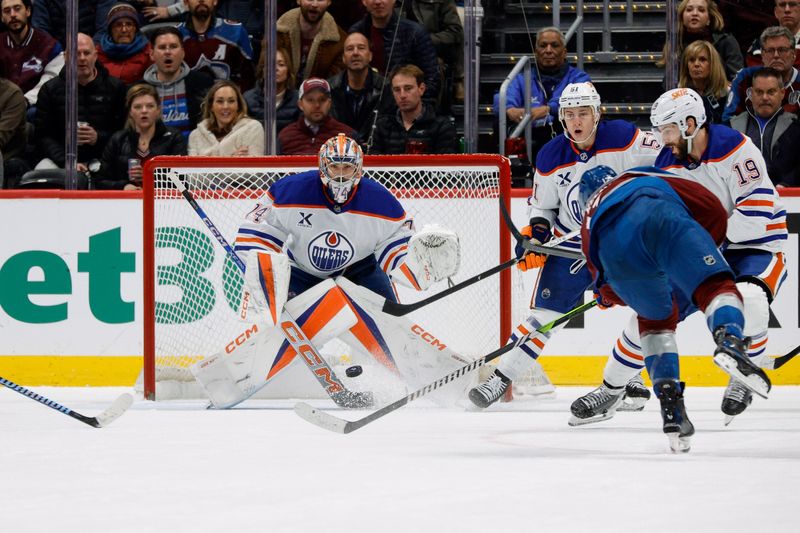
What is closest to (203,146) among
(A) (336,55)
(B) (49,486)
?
(A) (336,55)

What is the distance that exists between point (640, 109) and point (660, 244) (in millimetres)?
2992

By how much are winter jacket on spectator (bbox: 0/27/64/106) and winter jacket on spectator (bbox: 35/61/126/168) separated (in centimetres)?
23

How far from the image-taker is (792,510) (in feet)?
7.64

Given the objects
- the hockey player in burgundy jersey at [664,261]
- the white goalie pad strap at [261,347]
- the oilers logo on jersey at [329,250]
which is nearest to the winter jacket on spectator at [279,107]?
the oilers logo on jersey at [329,250]

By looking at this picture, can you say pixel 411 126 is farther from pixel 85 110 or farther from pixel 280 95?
pixel 85 110

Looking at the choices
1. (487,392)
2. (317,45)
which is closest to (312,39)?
(317,45)

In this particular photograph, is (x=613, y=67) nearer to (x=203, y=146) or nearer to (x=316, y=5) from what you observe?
(x=316, y=5)

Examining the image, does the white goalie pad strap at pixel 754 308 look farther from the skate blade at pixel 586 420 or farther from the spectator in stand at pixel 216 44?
the spectator in stand at pixel 216 44

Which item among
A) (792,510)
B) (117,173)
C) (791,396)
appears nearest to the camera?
(792,510)

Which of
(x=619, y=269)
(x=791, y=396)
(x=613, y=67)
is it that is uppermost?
(x=613, y=67)

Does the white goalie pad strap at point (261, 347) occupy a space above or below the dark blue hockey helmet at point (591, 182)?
below

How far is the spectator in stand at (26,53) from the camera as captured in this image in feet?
19.3

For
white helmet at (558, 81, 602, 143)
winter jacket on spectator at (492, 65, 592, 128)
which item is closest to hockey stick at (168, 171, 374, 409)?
white helmet at (558, 81, 602, 143)

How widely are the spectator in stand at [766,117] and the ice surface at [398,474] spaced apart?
150 centimetres
